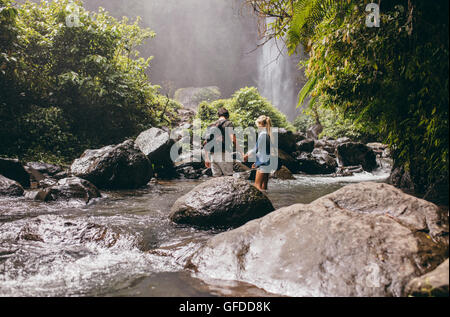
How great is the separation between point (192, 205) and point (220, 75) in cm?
3681

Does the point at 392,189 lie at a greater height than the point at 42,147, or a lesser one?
greater

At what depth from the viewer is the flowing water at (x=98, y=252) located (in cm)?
211

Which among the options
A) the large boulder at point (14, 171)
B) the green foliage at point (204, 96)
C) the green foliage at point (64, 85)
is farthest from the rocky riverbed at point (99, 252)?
the green foliage at point (204, 96)

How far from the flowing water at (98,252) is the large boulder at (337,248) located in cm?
23

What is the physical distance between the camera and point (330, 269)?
6.58 feet

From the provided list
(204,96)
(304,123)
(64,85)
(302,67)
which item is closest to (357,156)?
(302,67)

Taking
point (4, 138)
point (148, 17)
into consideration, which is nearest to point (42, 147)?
point (4, 138)

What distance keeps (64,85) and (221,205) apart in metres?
9.61

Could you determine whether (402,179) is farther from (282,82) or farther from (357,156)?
(282,82)

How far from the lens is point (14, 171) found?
21.2 feet

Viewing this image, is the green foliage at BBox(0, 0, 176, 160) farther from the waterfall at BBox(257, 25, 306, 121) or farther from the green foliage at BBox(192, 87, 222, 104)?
the waterfall at BBox(257, 25, 306, 121)
